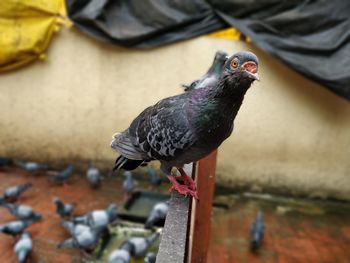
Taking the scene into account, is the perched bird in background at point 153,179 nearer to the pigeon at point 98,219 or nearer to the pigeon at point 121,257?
the pigeon at point 98,219

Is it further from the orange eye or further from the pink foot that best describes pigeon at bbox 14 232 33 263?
the orange eye

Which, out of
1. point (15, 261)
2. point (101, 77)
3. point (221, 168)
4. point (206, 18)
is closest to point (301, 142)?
point (221, 168)

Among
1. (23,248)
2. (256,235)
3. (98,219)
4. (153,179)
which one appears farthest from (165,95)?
(23,248)

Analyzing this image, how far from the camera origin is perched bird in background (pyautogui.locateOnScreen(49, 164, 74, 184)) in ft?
18.4

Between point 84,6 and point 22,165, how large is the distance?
2.58 meters

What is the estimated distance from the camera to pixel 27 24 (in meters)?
5.41

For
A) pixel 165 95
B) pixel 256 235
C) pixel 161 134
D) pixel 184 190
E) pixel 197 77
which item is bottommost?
pixel 256 235

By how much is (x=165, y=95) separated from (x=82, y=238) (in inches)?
99.2

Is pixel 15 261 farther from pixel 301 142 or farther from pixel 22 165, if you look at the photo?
pixel 301 142

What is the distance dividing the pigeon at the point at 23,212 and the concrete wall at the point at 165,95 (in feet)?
5.22

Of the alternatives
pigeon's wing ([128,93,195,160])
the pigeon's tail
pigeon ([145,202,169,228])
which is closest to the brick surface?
pigeon ([145,202,169,228])

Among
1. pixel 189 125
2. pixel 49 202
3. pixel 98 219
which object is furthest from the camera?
pixel 49 202

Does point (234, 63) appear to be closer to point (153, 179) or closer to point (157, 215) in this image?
point (157, 215)

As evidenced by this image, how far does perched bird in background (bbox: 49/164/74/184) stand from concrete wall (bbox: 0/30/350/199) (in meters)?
0.38
